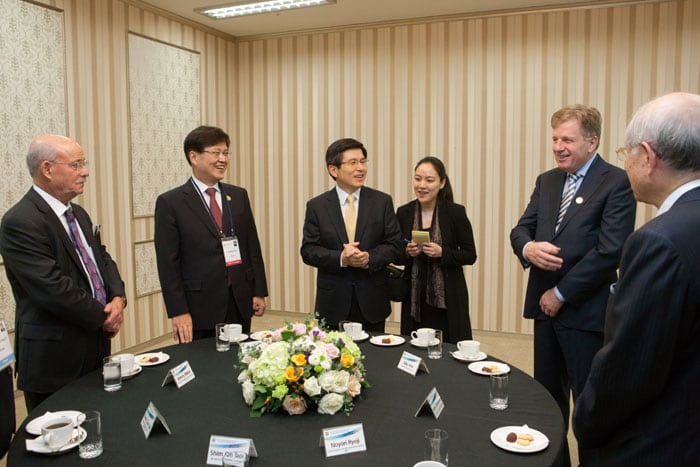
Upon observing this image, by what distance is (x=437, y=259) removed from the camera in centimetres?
355

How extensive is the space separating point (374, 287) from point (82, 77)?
129 inches

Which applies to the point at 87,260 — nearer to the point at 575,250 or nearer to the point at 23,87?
the point at 23,87

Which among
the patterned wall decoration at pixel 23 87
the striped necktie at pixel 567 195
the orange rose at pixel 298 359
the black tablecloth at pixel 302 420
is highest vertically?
the patterned wall decoration at pixel 23 87

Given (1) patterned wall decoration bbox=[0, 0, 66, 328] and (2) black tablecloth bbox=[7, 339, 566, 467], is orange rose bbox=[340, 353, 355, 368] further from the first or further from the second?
(1) patterned wall decoration bbox=[0, 0, 66, 328]

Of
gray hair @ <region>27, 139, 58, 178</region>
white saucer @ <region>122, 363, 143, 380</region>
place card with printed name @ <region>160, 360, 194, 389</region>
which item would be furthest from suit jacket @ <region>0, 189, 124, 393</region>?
place card with printed name @ <region>160, 360, 194, 389</region>

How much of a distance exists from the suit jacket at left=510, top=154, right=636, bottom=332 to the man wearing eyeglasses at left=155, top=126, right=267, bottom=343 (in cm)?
171

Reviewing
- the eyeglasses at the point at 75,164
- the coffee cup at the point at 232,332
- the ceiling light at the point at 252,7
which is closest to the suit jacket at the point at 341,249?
the coffee cup at the point at 232,332

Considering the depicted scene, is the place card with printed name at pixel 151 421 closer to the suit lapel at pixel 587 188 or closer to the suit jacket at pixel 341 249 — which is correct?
the suit jacket at pixel 341 249

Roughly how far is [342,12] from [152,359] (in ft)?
14.2

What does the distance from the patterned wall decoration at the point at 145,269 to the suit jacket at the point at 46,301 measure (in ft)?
9.22

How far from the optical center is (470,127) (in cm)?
576

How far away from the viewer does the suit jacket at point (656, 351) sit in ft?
4.12

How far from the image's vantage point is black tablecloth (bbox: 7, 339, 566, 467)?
1.55m

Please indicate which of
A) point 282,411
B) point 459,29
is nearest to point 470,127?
point 459,29
